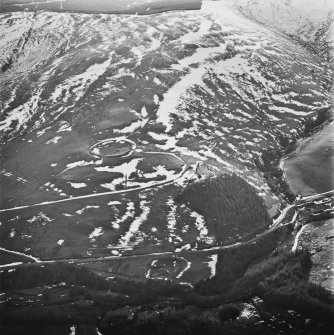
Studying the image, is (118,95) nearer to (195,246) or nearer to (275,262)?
(195,246)

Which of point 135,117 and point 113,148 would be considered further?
point 135,117

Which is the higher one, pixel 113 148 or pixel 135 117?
pixel 135 117

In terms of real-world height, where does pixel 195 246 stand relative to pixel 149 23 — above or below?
below

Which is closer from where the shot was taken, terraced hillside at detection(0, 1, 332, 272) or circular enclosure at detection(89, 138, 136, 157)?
terraced hillside at detection(0, 1, 332, 272)

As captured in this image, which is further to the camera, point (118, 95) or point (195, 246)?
point (118, 95)

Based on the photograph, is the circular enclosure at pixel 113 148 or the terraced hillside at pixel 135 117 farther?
the circular enclosure at pixel 113 148

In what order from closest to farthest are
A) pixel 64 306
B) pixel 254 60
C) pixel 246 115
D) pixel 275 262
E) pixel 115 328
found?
pixel 115 328 < pixel 64 306 < pixel 275 262 < pixel 246 115 < pixel 254 60

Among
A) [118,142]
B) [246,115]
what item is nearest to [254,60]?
[246,115]

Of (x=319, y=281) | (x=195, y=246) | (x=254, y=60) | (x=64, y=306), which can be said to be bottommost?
(x=64, y=306)
